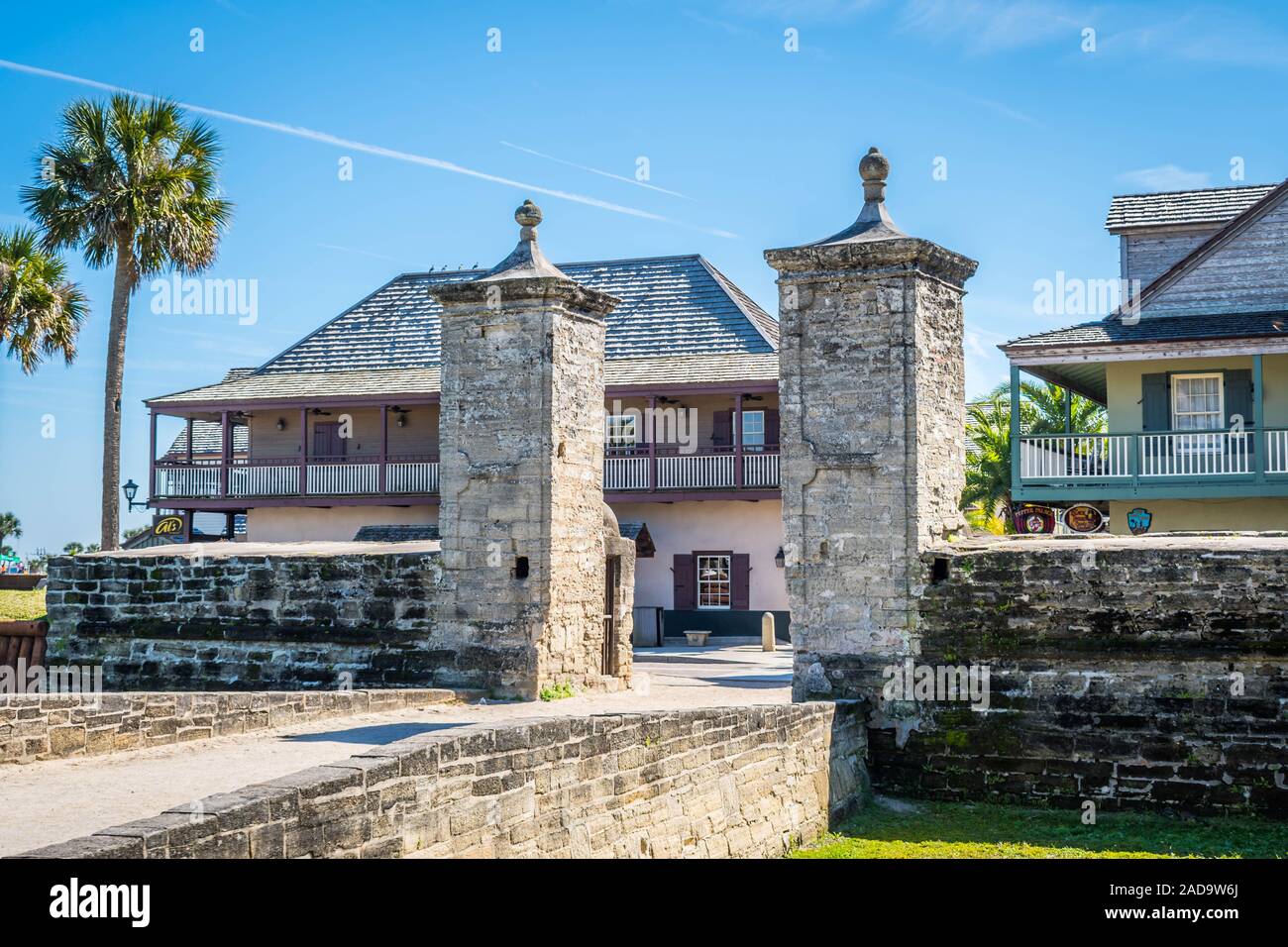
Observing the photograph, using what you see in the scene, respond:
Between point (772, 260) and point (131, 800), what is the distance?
7147mm

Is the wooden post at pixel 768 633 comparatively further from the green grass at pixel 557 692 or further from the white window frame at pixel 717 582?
the green grass at pixel 557 692

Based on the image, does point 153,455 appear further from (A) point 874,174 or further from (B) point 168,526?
(A) point 874,174

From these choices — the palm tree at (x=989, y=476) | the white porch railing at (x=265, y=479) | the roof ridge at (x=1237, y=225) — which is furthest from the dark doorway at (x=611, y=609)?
the white porch railing at (x=265, y=479)

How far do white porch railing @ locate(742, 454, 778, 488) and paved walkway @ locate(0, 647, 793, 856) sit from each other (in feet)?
46.4

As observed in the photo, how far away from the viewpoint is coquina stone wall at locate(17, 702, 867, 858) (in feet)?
18.4

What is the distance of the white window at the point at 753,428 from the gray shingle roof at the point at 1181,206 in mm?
8349

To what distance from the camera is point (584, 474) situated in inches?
566

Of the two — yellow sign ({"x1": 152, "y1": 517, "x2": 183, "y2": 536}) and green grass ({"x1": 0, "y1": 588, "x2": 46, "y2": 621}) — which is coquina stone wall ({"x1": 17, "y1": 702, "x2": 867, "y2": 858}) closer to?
green grass ({"x1": 0, "y1": 588, "x2": 46, "y2": 621})

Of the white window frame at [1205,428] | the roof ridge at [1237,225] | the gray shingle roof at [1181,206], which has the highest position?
the gray shingle roof at [1181,206]

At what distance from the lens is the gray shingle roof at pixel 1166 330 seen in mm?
22016

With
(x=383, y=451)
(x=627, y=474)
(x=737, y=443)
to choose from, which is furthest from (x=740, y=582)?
(x=383, y=451)

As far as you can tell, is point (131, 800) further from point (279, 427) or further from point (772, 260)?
point (279, 427)

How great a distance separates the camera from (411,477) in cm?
3103
